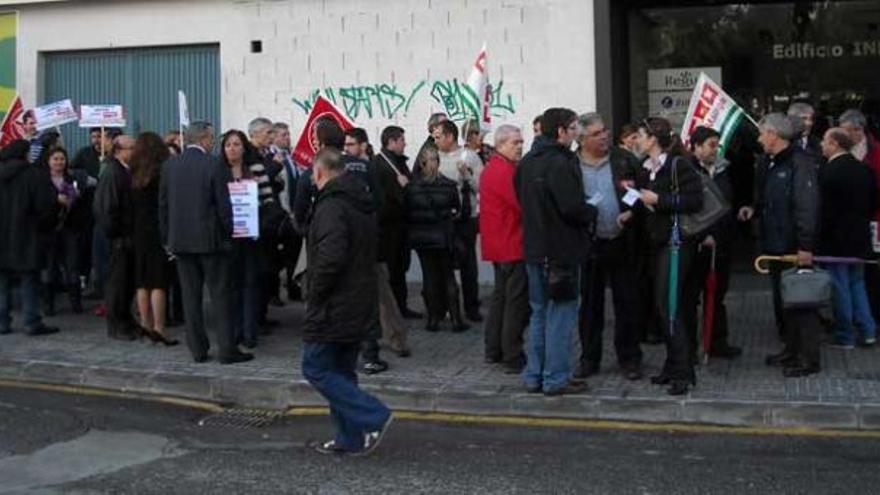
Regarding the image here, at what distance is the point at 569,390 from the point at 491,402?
54cm

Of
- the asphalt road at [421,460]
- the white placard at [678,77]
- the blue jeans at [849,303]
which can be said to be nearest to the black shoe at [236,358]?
the asphalt road at [421,460]

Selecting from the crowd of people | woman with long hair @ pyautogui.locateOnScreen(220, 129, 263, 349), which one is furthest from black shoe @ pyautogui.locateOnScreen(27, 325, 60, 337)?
woman with long hair @ pyautogui.locateOnScreen(220, 129, 263, 349)

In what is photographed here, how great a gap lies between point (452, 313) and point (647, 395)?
290 cm

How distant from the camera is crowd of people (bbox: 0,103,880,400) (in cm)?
750

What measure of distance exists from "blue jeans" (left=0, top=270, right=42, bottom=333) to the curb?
1498 millimetres

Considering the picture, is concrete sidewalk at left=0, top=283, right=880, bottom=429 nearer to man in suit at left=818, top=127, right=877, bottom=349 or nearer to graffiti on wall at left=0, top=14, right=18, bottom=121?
man in suit at left=818, top=127, right=877, bottom=349

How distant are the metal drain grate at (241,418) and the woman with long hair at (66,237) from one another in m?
4.40

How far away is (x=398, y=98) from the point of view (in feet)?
44.5

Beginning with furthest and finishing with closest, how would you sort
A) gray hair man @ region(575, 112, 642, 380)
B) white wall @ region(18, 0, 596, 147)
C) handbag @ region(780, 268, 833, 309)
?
white wall @ region(18, 0, 596, 147), handbag @ region(780, 268, 833, 309), gray hair man @ region(575, 112, 642, 380)

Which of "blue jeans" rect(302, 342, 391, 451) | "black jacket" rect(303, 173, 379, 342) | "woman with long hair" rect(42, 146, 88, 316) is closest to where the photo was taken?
"black jacket" rect(303, 173, 379, 342)

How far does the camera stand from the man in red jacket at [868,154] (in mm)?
9359

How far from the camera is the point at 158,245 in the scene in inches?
384

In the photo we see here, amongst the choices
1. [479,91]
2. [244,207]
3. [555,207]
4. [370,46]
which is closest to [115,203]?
[244,207]

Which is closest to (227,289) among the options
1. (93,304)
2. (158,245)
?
(158,245)
